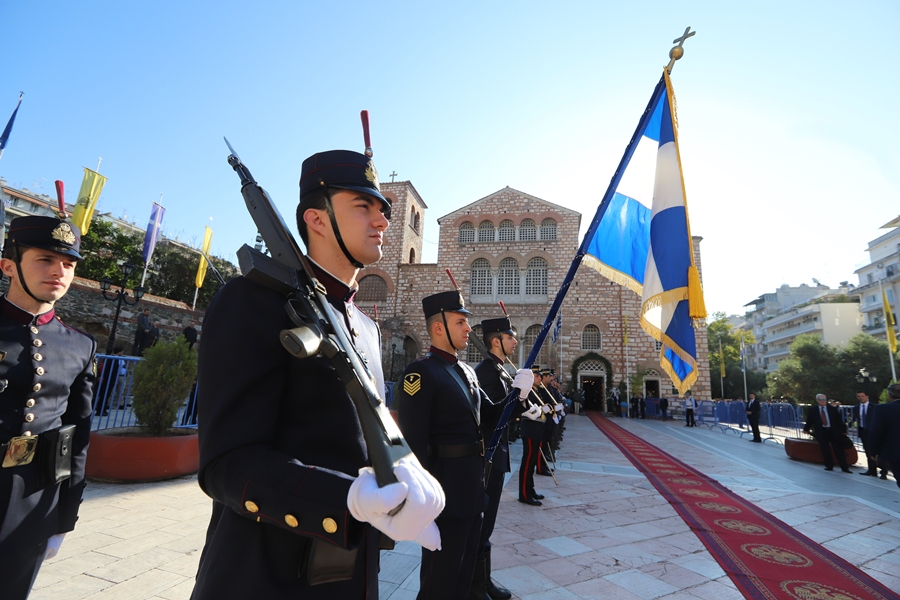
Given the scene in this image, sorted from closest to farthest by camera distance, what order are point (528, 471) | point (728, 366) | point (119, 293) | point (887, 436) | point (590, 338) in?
1. point (887, 436)
2. point (528, 471)
3. point (119, 293)
4. point (590, 338)
5. point (728, 366)

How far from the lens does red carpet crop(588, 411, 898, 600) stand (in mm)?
3271

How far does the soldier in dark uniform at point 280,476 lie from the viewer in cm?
90

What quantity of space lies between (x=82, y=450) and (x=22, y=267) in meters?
0.87

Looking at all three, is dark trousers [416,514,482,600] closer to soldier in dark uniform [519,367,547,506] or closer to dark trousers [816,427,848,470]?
soldier in dark uniform [519,367,547,506]

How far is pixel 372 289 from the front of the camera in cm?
2666

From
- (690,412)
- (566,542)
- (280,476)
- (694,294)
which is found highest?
(694,294)

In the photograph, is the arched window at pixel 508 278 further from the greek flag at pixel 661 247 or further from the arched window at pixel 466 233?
the greek flag at pixel 661 247

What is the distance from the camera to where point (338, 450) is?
3.86 feet

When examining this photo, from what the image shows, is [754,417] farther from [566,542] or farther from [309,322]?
[309,322]

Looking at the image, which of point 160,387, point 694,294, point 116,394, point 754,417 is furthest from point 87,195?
point 754,417

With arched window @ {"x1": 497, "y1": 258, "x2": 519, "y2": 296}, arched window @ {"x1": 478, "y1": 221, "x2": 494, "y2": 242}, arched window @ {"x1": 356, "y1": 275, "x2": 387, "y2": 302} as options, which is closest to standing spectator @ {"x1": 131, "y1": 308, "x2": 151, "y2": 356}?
arched window @ {"x1": 356, "y1": 275, "x2": 387, "y2": 302}

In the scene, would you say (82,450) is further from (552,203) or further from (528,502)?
(552,203)

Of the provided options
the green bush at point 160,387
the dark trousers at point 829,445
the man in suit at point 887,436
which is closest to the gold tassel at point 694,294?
the man in suit at point 887,436

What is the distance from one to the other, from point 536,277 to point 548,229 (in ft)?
10.3
